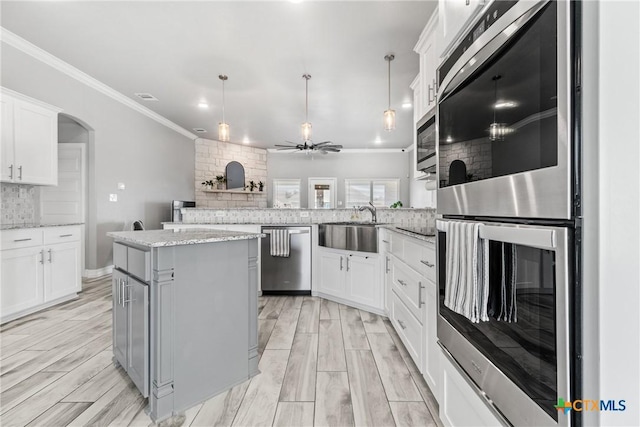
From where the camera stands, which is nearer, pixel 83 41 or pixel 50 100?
pixel 83 41

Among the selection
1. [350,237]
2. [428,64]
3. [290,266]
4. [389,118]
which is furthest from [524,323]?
[290,266]

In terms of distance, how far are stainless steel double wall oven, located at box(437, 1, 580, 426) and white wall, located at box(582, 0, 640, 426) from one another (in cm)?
3

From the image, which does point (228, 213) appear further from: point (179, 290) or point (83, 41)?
point (179, 290)

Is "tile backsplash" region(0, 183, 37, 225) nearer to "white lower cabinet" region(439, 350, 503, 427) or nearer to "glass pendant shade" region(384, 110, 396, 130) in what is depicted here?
"glass pendant shade" region(384, 110, 396, 130)

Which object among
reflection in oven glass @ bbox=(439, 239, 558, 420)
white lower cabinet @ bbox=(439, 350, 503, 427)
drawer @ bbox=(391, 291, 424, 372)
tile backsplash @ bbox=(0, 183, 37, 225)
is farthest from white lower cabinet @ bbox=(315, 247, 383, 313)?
tile backsplash @ bbox=(0, 183, 37, 225)

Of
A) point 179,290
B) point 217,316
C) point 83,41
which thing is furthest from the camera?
point 83,41

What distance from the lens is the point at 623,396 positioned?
529 millimetres

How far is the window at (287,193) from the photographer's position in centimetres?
894

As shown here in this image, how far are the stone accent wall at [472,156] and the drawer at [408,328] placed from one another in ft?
3.58

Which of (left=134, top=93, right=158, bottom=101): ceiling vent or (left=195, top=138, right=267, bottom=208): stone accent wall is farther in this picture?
(left=195, top=138, right=267, bottom=208): stone accent wall

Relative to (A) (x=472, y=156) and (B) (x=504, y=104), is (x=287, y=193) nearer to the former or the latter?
(A) (x=472, y=156)

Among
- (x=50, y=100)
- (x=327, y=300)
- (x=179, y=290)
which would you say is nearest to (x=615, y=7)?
(x=179, y=290)

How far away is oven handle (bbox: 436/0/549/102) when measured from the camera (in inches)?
25.5

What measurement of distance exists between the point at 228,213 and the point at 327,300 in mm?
1936
